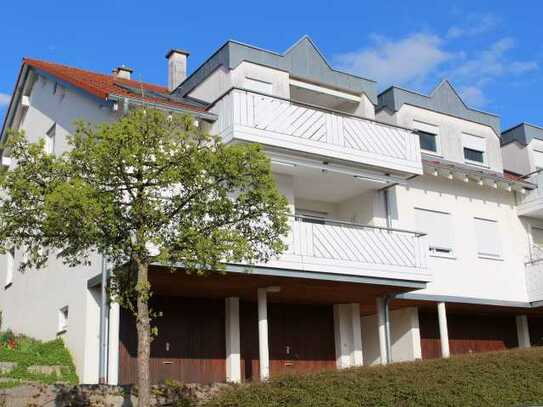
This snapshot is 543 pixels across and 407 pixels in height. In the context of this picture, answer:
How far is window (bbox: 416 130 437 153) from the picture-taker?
901 inches

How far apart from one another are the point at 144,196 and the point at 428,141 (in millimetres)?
14518

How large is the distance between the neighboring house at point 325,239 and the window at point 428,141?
0.05m

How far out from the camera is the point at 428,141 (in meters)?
23.1

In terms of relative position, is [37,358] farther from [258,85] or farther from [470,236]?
[470,236]

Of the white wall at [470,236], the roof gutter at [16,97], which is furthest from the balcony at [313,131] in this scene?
the roof gutter at [16,97]

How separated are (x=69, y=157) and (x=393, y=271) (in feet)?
31.9

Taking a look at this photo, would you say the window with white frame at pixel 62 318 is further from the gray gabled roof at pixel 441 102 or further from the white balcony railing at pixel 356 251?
the gray gabled roof at pixel 441 102

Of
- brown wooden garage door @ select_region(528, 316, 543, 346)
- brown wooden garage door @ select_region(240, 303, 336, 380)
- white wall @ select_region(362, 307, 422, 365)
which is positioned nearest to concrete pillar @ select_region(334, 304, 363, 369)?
brown wooden garage door @ select_region(240, 303, 336, 380)

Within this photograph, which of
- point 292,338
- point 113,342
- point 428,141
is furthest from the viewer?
point 428,141

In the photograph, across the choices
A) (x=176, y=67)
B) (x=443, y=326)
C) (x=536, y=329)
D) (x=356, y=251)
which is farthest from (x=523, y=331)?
(x=176, y=67)

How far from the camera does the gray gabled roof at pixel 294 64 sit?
19.9 metres

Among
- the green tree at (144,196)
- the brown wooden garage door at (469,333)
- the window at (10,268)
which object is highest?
the window at (10,268)

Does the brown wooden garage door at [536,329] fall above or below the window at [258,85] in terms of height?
below

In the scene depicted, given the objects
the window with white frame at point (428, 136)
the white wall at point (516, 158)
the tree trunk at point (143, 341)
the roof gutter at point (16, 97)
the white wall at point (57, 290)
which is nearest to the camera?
the tree trunk at point (143, 341)
